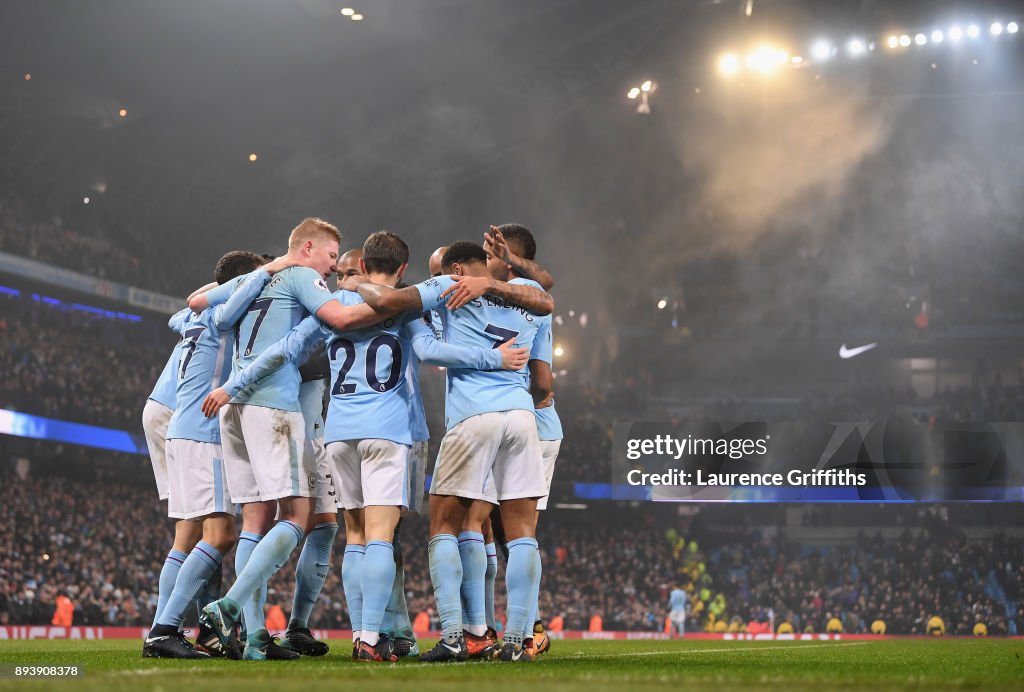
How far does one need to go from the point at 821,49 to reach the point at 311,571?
87.7 ft

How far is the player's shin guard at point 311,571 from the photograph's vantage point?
7512mm

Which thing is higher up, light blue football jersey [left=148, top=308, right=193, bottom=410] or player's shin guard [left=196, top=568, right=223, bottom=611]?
light blue football jersey [left=148, top=308, right=193, bottom=410]

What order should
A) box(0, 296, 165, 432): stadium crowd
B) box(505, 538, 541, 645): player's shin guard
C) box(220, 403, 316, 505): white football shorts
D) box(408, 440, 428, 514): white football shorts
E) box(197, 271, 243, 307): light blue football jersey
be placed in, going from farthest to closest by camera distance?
box(0, 296, 165, 432): stadium crowd → box(197, 271, 243, 307): light blue football jersey → box(408, 440, 428, 514): white football shorts → box(220, 403, 316, 505): white football shorts → box(505, 538, 541, 645): player's shin guard

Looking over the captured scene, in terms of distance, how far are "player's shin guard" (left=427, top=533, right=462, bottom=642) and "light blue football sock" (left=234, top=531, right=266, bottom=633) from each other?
1.20 meters

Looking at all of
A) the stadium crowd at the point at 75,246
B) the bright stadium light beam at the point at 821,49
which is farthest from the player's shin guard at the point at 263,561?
the stadium crowd at the point at 75,246

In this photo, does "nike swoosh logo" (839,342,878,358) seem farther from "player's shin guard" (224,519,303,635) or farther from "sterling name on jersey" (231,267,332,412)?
"player's shin guard" (224,519,303,635)

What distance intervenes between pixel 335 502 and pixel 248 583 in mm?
1038

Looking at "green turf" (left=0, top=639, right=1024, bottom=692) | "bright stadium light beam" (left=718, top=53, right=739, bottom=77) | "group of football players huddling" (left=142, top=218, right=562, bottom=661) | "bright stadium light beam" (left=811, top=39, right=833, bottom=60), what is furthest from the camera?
"bright stadium light beam" (left=718, top=53, right=739, bottom=77)

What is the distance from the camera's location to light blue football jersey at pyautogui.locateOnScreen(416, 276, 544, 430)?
667 cm

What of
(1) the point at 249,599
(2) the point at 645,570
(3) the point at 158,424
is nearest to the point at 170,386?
(3) the point at 158,424

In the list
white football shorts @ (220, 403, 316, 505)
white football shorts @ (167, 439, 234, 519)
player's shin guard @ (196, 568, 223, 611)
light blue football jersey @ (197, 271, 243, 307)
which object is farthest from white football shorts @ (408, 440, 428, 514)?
player's shin guard @ (196, 568, 223, 611)

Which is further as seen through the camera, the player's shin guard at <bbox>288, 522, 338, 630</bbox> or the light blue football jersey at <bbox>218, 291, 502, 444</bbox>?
the player's shin guard at <bbox>288, 522, 338, 630</bbox>

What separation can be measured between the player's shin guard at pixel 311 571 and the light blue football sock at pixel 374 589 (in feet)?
3.97

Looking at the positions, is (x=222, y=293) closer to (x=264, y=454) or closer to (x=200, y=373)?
(x=200, y=373)
